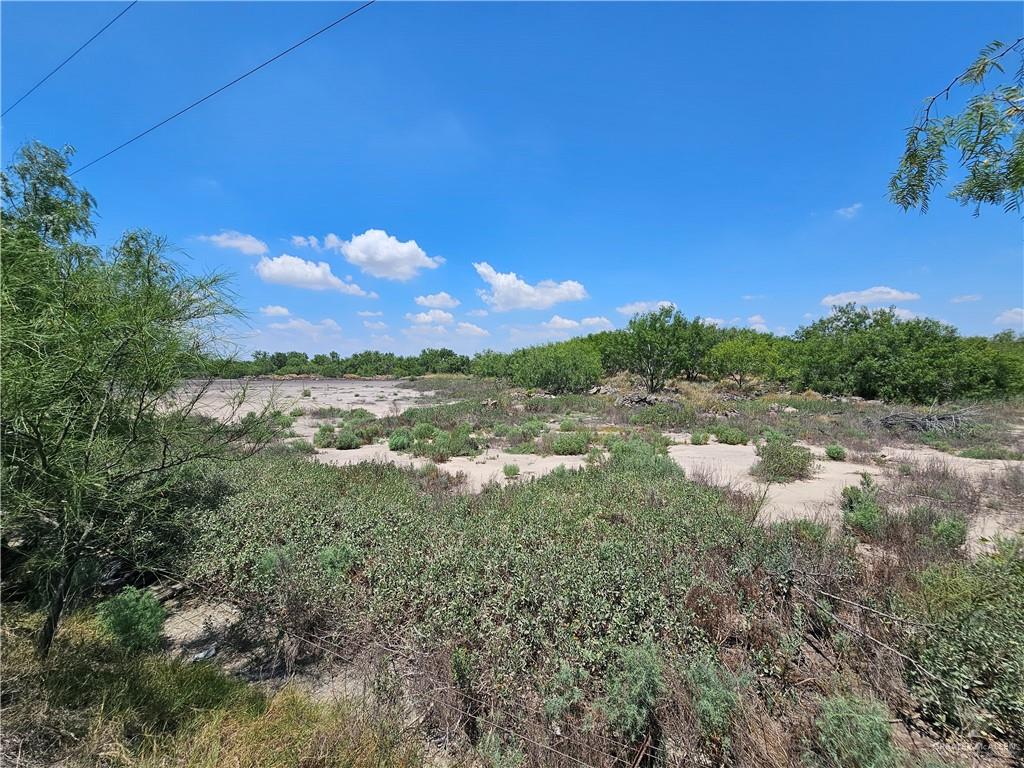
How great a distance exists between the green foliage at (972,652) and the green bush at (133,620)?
6.11 metres

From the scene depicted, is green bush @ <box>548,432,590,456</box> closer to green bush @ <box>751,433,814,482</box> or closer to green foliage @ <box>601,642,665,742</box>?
green bush @ <box>751,433,814,482</box>

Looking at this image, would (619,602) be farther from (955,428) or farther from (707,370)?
(707,370)

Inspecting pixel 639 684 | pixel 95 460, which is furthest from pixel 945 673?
pixel 95 460

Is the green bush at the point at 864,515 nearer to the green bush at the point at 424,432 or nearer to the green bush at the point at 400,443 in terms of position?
the green bush at the point at 400,443

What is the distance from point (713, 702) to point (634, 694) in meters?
0.48

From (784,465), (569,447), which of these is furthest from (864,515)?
(569,447)

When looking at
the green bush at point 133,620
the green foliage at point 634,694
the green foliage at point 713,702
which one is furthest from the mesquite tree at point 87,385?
the green foliage at point 713,702

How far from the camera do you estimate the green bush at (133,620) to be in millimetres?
3625

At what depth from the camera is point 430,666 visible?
10.2 feet

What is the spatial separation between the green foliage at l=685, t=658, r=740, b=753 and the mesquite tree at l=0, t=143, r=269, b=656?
4214 mm

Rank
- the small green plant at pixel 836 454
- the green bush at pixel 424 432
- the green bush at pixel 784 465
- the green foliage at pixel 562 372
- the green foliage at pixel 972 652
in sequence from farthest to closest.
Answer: the green foliage at pixel 562 372
the green bush at pixel 424 432
the small green plant at pixel 836 454
the green bush at pixel 784 465
the green foliage at pixel 972 652

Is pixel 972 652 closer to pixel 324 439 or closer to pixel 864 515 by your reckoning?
pixel 864 515

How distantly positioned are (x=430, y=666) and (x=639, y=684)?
155 cm

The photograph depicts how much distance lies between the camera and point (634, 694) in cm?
263
